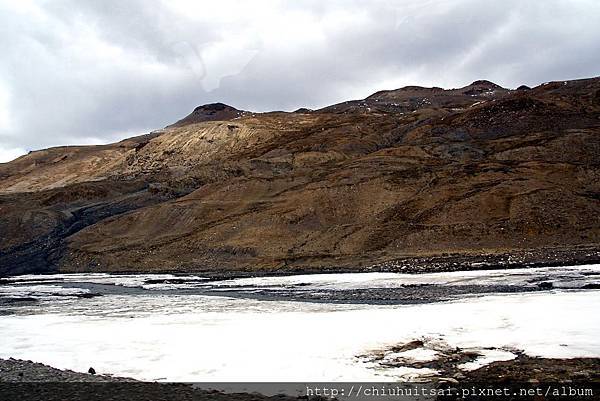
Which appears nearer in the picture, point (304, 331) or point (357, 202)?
point (304, 331)

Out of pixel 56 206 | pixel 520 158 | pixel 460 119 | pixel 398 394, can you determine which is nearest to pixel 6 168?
pixel 56 206

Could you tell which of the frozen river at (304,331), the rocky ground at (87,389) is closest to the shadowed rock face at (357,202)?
the frozen river at (304,331)

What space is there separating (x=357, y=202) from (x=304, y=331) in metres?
44.9

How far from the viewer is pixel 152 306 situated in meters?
27.7

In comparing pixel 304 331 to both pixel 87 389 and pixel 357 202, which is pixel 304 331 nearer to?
pixel 87 389

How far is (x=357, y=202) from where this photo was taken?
61250 millimetres

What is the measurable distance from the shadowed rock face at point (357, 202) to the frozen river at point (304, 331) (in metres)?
19.1

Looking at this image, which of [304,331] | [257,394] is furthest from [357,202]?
[257,394]

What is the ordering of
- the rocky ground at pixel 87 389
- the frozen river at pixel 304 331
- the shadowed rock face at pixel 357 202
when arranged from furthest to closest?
the shadowed rock face at pixel 357 202 < the frozen river at pixel 304 331 < the rocky ground at pixel 87 389

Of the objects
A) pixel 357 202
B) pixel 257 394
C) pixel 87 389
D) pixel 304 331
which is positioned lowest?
pixel 257 394

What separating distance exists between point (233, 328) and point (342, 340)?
445 centimetres

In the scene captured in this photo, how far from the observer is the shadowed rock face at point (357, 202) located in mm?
51156

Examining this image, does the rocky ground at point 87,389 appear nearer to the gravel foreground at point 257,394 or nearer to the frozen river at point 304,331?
the gravel foreground at point 257,394

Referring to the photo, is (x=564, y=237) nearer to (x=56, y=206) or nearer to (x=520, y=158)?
(x=520, y=158)
